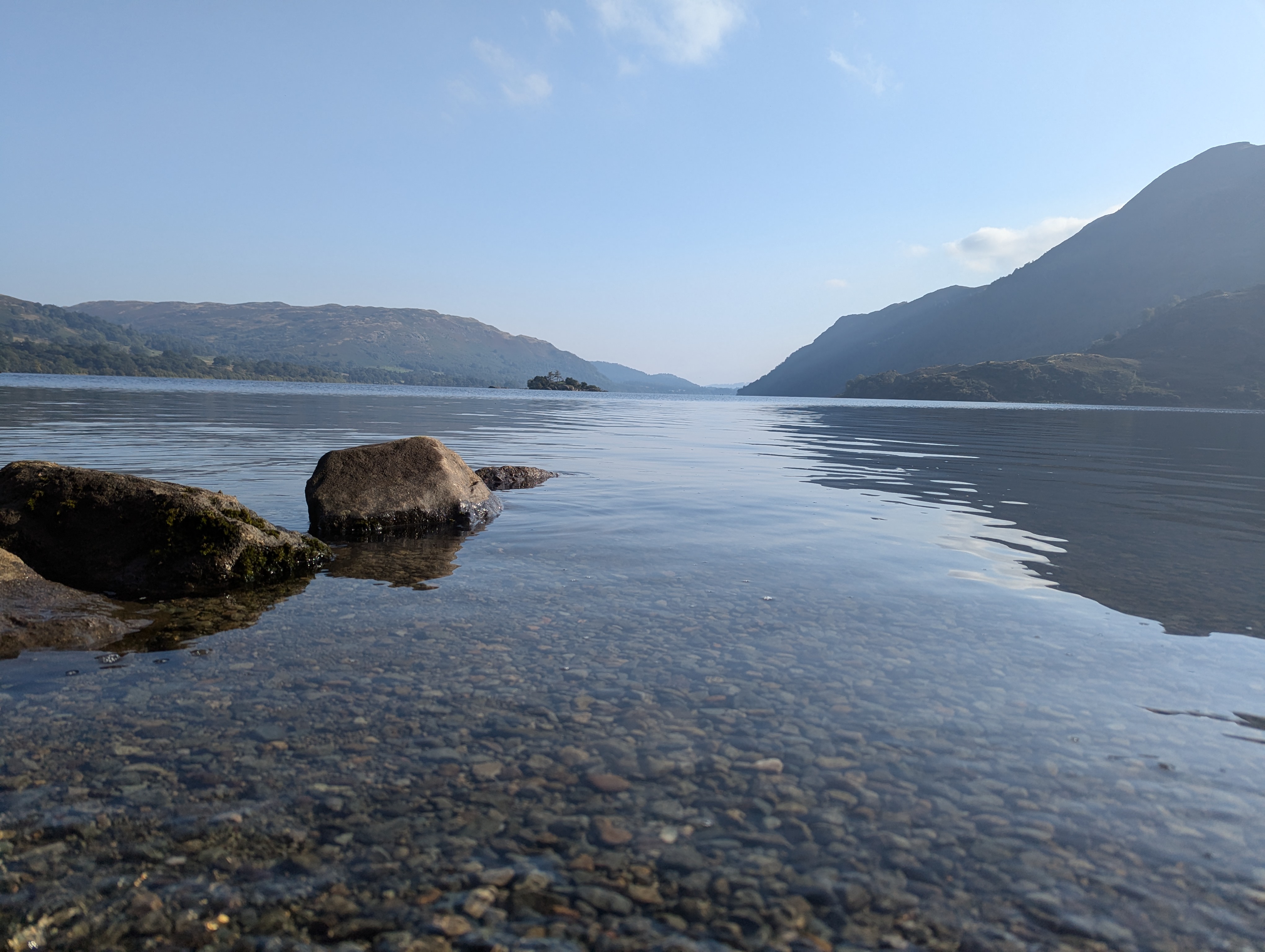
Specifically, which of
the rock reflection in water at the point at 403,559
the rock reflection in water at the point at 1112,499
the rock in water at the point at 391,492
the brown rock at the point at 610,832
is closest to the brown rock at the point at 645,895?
the brown rock at the point at 610,832

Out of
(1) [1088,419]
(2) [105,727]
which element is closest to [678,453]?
(2) [105,727]

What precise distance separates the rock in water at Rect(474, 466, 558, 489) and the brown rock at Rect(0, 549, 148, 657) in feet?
35.7

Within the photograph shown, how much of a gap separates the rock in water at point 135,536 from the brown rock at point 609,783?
22.7ft

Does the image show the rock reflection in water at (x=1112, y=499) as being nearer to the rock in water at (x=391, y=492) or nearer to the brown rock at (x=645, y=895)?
the brown rock at (x=645, y=895)

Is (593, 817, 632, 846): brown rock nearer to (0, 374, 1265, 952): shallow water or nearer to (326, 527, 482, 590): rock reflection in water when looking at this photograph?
(0, 374, 1265, 952): shallow water

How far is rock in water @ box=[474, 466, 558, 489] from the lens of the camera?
19.4m

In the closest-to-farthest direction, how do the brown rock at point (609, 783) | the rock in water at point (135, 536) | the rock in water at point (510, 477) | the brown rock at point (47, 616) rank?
the brown rock at point (609, 783) → the brown rock at point (47, 616) → the rock in water at point (135, 536) → the rock in water at point (510, 477)

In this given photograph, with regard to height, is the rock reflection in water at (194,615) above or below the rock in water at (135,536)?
below

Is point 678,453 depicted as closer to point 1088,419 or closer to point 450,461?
point 450,461

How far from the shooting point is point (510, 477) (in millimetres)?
19875

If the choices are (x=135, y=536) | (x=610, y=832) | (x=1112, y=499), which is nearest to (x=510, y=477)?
(x=135, y=536)

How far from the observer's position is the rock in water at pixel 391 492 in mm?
13398

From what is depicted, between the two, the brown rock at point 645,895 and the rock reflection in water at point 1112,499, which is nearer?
the brown rock at point 645,895

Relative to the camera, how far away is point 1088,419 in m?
79.0
